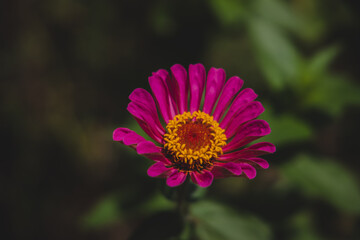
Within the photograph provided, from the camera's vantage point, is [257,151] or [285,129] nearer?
[257,151]

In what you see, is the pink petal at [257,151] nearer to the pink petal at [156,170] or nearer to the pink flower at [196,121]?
the pink flower at [196,121]

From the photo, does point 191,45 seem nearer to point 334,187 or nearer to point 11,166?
point 334,187

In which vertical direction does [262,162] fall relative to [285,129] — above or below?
below

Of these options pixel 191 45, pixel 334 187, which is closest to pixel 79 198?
pixel 191 45

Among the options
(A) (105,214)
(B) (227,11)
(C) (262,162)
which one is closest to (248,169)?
(C) (262,162)

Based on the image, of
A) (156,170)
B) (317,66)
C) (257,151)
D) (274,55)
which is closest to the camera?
(156,170)

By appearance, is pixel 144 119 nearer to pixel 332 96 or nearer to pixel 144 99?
Answer: pixel 144 99

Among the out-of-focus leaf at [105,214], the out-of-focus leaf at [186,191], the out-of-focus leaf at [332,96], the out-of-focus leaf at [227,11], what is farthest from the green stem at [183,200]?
the out-of-focus leaf at [227,11]
